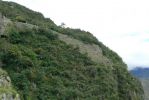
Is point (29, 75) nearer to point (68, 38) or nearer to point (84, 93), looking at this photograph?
point (84, 93)

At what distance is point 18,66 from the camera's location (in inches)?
1965

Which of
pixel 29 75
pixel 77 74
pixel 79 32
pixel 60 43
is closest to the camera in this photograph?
pixel 29 75

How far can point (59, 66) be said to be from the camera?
53594mm

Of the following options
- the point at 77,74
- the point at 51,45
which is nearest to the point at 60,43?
the point at 51,45

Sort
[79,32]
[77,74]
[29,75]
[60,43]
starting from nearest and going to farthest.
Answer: [29,75] < [77,74] < [60,43] < [79,32]

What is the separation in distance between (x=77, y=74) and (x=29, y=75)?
6452 mm

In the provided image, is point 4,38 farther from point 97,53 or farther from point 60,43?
point 97,53

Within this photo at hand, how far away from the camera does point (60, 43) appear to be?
190ft

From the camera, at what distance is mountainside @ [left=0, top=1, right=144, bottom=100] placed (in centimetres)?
4884

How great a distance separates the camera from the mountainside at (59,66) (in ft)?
160

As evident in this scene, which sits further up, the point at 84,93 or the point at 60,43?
the point at 60,43

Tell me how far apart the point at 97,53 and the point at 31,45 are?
8301 mm

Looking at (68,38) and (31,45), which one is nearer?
(31,45)

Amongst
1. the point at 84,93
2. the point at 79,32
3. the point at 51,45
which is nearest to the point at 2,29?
the point at 51,45
